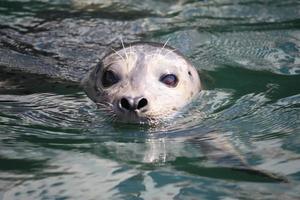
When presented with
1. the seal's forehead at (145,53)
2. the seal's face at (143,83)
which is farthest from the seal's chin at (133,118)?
the seal's forehead at (145,53)

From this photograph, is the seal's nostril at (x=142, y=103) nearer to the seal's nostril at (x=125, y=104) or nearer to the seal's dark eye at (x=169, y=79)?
the seal's nostril at (x=125, y=104)

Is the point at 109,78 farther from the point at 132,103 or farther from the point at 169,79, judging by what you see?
the point at 132,103

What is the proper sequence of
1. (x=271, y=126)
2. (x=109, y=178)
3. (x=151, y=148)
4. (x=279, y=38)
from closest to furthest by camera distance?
1. (x=109, y=178)
2. (x=151, y=148)
3. (x=271, y=126)
4. (x=279, y=38)

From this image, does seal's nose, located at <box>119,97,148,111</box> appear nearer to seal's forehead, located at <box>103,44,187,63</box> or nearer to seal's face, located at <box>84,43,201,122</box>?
seal's face, located at <box>84,43,201,122</box>

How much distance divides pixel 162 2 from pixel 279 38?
5.71ft

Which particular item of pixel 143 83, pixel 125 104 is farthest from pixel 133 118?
pixel 143 83

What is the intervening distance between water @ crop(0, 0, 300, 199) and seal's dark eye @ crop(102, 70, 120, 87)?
22cm

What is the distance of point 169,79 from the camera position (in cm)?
520

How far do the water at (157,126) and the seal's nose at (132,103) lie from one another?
0.58ft

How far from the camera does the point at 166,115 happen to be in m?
4.78

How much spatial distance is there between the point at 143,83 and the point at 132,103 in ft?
1.43

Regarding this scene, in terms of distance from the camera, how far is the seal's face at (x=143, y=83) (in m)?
4.58

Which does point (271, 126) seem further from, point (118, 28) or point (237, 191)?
point (118, 28)

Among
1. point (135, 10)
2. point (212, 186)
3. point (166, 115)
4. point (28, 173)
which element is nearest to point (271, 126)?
point (166, 115)
